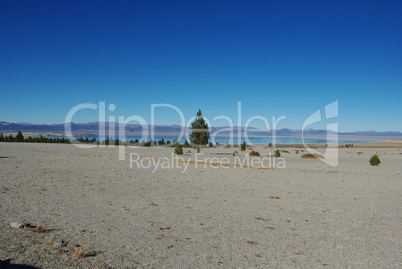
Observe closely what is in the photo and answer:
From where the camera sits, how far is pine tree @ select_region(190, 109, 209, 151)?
116 ft

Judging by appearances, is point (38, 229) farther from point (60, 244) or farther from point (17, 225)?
point (60, 244)

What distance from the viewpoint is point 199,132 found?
3538 centimetres

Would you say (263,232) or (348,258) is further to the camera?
(263,232)

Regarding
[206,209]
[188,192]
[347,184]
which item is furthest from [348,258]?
[347,184]

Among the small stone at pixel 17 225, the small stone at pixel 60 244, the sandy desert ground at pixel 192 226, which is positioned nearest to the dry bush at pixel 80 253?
the sandy desert ground at pixel 192 226

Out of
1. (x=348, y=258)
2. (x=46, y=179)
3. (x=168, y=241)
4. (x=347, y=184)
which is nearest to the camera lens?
(x=348, y=258)

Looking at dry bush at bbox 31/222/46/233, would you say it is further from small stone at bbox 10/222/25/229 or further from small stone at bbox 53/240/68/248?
small stone at bbox 53/240/68/248

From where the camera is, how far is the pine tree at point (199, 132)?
116 ft

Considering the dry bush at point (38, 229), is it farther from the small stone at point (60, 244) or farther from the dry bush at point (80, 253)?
the dry bush at point (80, 253)

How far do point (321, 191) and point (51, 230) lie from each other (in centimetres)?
918

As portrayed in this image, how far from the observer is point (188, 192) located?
31.4 ft

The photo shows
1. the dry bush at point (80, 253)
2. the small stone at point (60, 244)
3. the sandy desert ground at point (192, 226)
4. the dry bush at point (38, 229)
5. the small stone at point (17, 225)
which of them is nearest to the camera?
the dry bush at point (80, 253)

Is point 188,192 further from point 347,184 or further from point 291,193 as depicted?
point 347,184

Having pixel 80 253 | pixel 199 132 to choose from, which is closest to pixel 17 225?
pixel 80 253
